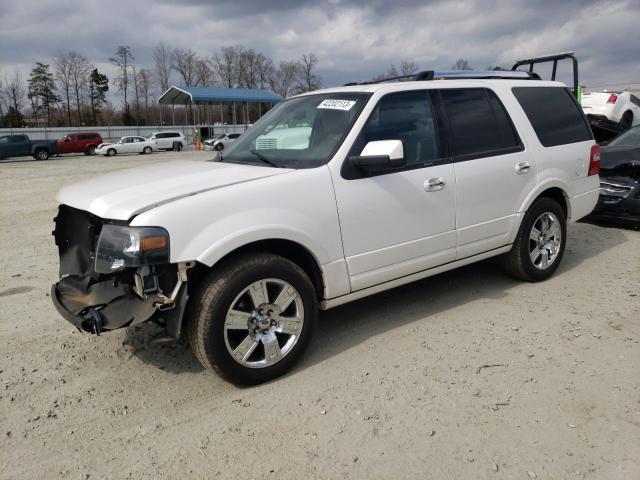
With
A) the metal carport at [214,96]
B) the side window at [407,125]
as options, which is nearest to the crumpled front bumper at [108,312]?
the side window at [407,125]

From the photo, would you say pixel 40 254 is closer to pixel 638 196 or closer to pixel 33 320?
pixel 33 320

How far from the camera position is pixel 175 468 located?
2.64 metres

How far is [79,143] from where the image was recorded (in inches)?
1570

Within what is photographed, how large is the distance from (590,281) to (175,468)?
14.2ft

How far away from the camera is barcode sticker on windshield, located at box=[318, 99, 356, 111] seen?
155 inches

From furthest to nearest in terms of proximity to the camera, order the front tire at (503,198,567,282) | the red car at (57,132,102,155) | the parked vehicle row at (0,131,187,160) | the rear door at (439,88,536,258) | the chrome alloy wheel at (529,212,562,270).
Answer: the red car at (57,132,102,155) → the parked vehicle row at (0,131,187,160) → the chrome alloy wheel at (529,212,562,270) → the front tire at (503,198,567,282) → the rear door at (439,88,536,258)

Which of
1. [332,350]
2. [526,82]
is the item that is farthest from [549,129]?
[332,350]

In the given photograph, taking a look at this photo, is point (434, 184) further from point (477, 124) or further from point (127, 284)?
point (127, 284)

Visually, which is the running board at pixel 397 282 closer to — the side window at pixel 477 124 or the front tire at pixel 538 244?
the front tire at pixel 538 244

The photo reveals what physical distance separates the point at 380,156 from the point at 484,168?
4.42ft

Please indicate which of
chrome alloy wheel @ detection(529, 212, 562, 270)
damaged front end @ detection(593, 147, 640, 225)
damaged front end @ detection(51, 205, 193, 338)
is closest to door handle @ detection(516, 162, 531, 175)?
chrome alloy wheel @ detection(529, 212, 562, 270)

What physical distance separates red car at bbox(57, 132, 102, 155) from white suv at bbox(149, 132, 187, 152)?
434 cm

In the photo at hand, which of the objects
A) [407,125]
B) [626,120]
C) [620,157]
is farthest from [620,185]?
[626,120]

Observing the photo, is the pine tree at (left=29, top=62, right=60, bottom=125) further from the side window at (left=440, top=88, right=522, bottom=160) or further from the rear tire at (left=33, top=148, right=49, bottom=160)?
the side window at (left=440, top=88, right=522, bottom=160)
